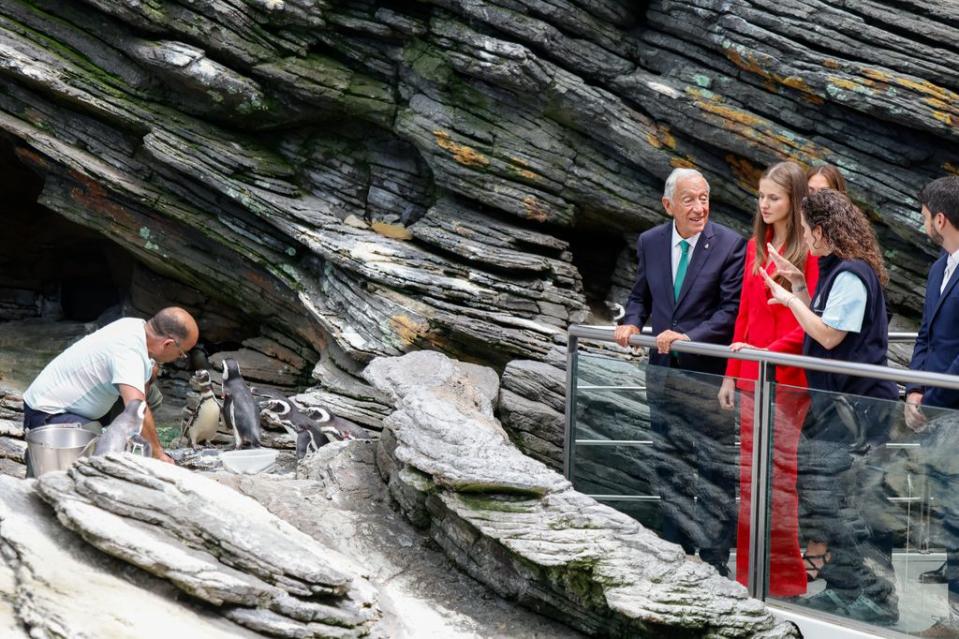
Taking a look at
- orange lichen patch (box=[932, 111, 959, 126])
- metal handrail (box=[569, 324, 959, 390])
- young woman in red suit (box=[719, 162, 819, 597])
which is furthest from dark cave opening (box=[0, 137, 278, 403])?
young woman in red suit (box=[719, 162, 819, 597])

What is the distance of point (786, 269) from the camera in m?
5.79

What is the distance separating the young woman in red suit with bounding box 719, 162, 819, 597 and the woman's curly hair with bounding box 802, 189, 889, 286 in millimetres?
366

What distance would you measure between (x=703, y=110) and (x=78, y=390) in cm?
707

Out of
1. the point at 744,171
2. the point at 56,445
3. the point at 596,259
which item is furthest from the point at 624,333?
the point at 596,259

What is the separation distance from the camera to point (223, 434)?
11.1m

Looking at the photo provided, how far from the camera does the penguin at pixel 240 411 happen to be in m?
9.61

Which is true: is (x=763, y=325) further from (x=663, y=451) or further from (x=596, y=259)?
(x=596, y=259)

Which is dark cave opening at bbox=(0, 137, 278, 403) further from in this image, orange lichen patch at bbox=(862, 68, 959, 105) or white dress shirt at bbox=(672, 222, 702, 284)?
white dress shirt at bbox=(672, 222, 702, 284)

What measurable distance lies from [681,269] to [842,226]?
4.47 ft

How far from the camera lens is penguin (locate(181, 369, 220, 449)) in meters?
9.94

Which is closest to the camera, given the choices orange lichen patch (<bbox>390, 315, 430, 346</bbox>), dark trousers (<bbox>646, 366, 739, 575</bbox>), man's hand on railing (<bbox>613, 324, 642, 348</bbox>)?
dark trousers (<bbox>646, 366, 739, 575</bbox>)

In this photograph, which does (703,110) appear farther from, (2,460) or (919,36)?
(2,460)

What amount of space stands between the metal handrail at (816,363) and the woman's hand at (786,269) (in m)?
0.49

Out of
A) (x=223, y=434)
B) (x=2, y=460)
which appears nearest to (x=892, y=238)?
(x=223, y=434)
